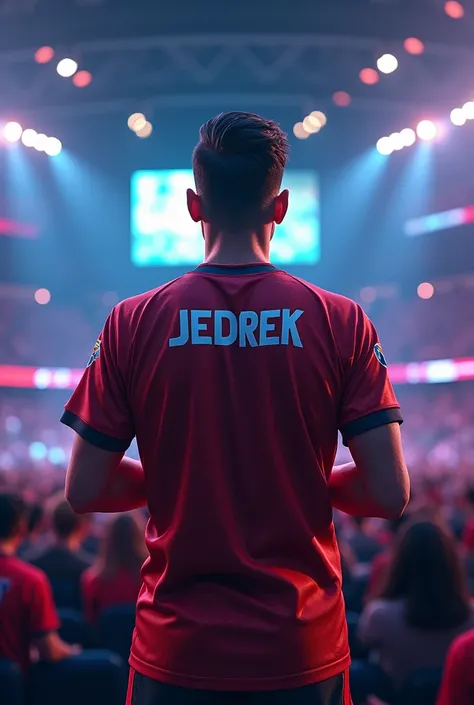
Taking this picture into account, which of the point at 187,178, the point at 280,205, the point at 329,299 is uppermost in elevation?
the point at 187,178

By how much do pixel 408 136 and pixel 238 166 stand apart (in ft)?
74.4

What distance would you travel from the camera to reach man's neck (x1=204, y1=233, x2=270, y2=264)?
1.99 metres

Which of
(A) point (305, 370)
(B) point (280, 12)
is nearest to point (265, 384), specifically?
(A) point (305, 370)

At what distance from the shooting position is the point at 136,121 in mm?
23875

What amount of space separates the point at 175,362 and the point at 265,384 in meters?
0.19

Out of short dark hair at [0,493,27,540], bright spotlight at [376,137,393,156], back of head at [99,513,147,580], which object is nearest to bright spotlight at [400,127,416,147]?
bright spotlight at [376,137,393,156]

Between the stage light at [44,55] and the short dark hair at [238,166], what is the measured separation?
58.4 ft

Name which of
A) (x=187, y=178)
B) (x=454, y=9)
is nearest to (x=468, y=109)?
(x=454, y=9)

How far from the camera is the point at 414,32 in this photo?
17500mm

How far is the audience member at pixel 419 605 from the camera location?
398 centimetres

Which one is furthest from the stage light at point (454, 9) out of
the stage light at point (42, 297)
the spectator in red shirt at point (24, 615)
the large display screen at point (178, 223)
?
→ the stage light at point (42, 297)

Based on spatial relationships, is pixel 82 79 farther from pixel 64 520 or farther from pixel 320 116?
pixel 64 520

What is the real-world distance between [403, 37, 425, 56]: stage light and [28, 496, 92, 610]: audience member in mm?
14691

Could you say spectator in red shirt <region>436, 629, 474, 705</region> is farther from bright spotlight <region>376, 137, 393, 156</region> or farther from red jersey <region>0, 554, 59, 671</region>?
bright spotlight <region>376, 137, 393, 156</region>
